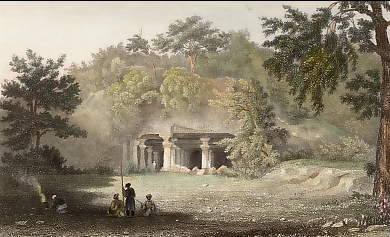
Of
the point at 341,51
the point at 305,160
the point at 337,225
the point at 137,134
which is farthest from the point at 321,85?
the point at 137,134

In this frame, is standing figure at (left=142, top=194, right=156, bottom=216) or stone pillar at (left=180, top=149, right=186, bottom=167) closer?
standing figure at (left=142, top=194, right=156, bottom=216)

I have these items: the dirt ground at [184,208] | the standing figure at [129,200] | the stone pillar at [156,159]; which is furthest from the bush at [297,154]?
the standing figure at [129,200]

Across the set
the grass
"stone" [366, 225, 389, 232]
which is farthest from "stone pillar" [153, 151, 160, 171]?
"stone" [366, 225, 389, 232]

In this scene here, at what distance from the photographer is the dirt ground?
806 centimetres

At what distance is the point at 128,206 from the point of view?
8.45 meters

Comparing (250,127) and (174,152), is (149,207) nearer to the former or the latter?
(174,152)

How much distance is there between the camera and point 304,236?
784 cm

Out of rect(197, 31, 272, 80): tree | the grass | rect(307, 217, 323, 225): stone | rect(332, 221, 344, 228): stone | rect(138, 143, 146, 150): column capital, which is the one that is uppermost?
rect(197, 31, 272, 80): tree

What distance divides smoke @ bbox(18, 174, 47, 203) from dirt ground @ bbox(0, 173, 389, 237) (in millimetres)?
60

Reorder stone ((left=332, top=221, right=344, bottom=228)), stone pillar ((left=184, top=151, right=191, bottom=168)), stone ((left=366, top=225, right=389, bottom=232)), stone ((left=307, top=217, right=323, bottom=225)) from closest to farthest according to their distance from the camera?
1. stone ((left=366, top=225, right=389, bottom=232))
2. stone ((left=332, top=221, right=344, bottom=228))
3. stone ((left=307, top=217, right=323, bottom=225))
4. stone pillar ((left=184, top=151, right=191, bottom=168))

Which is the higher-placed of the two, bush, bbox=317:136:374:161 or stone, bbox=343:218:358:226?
bush, bbox=317:136:374:161

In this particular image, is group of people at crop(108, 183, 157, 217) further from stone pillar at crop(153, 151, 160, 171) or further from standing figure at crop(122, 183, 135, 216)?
stone pillar at crop(153, 151, 160, 171)

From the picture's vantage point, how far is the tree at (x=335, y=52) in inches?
320

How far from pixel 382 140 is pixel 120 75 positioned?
3655 millimetres
